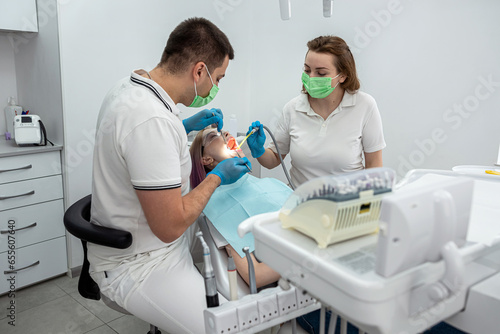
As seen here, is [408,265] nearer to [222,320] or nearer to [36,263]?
[222,320]

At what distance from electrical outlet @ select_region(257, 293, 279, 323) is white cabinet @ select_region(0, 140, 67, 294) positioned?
183 cm

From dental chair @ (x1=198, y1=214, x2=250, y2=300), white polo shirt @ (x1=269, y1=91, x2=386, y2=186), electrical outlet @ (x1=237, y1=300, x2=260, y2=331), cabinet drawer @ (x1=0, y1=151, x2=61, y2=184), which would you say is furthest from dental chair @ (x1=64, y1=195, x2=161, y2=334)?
cabinet drawer @ (x1=0, y1=151, x2=61, y2=184)

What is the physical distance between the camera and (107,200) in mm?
1213

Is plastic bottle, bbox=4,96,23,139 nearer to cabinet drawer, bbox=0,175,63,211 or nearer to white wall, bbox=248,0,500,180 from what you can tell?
cabinet drawer, bbox=0,175,63,211

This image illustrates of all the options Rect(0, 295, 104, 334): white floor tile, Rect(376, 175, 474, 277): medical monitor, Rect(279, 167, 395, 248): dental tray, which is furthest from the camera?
Rect(0, 295, 104, 334): white floor tile

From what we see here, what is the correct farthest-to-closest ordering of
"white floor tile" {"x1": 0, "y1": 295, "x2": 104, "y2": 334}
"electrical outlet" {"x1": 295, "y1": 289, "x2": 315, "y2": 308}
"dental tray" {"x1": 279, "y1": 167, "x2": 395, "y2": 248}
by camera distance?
"white floor tile" {"x1": 0, "y1": 295, "x2": 104, "y2": 334}, "electrical outlet" {"x1": 295, "y1": 289, "x2": 315, "y2": 308}, "dental tray" {"x1": 279, "y1": 167, "x2": 395, "y2": 248}

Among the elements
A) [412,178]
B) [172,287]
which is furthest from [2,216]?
[412,178]

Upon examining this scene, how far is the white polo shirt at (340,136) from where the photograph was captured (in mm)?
1736

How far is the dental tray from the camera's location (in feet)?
2.26

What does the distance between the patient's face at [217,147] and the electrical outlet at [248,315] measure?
840 millimetres

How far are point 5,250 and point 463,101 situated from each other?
8.64 ft

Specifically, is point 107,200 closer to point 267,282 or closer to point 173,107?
point 173,107

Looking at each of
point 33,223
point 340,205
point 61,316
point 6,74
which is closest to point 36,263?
point 33,223

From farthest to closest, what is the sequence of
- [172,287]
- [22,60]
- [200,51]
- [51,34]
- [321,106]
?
[22,60]
[51,34]
[321,106]
[200,51]
[172,287]
